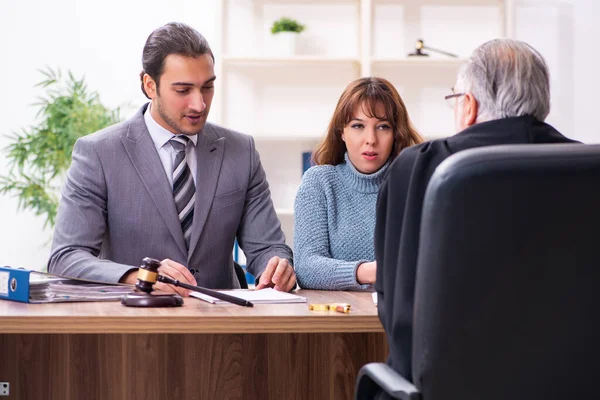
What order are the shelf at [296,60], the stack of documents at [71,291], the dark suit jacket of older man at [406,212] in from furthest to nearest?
the shelf at [296,60], the stack of documents at [71,291], the dark suit jacket of older man at [406,212]

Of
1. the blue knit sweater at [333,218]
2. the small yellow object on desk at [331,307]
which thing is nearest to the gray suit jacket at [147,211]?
the blue knit sweater at [333,218]

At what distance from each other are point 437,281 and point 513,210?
0.46ft

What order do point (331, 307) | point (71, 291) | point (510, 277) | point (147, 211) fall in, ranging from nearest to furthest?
point (510, 277) → point (331, 307) → point (71, 291) → point (147, 211)

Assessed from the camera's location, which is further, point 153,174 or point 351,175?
point 351,175

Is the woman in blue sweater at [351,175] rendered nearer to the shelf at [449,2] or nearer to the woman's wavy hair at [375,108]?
the woman's wavy hair at [375,108]

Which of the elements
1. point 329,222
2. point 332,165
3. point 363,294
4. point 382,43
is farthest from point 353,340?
point 382,43

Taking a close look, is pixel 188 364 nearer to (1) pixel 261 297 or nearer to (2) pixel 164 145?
(1) pixel 261 297

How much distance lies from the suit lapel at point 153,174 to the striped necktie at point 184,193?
3 centimetres

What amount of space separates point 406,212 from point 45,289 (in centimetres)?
93

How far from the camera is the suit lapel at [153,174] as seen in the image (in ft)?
7.98

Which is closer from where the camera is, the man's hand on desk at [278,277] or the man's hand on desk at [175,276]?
the man's hand on desk at [175,276]

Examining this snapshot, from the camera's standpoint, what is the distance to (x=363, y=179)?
2.62 m

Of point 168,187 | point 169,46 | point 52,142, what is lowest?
point 168,187

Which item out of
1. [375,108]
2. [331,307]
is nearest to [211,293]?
[331,307]
